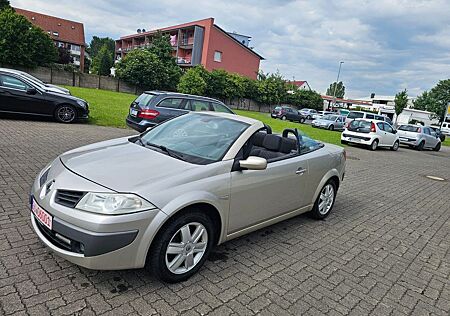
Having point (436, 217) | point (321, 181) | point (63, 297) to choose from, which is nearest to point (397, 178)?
point (436, 217)

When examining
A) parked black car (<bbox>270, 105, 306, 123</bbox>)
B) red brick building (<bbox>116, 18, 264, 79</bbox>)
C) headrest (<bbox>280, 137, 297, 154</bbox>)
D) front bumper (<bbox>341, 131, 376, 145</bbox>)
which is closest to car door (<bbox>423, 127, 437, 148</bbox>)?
front bumper (<bbox>341, 131, 376, 145</bbox>)

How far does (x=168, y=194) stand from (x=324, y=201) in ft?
10.00

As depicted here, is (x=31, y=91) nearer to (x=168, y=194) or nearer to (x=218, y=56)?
(x=168, y=194)

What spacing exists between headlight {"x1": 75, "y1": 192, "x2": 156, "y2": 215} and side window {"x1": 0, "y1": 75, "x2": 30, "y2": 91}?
955 centimetres

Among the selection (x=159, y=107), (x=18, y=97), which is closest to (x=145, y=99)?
(x=159, y=107)

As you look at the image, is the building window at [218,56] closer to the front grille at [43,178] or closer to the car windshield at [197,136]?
the car windshield at [197,136]

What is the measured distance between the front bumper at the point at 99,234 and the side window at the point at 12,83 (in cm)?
923

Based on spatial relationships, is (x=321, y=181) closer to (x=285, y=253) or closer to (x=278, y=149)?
(x=278, y=149)


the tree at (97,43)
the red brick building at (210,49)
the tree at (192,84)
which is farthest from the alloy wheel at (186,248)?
the tree at (97,43)

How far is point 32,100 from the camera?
409 inches

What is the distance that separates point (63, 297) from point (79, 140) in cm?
689

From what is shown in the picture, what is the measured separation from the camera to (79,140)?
8.70 meters

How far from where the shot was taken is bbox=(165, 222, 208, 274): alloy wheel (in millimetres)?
2828

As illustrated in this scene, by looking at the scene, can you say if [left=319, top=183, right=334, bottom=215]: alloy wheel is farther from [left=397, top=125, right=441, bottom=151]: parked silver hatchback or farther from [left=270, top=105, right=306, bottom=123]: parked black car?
[left=270, top=105, right=306, bottom=123]: parked black car
